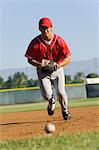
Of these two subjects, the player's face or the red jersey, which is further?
the red jersey

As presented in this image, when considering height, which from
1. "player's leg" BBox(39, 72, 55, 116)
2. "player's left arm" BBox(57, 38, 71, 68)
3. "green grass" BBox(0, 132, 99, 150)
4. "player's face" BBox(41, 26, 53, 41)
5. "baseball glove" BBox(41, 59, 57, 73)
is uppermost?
"player's face" BBox(41, 26, 53, 41)

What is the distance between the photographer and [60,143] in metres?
5.11

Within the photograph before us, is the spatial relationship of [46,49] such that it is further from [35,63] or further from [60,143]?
[60,143]

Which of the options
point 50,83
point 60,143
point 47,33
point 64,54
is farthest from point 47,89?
point 60,143

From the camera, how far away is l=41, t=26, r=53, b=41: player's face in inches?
316

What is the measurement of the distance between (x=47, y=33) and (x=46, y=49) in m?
0.29

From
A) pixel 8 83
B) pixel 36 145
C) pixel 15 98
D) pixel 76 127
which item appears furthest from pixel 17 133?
pixel 8 83

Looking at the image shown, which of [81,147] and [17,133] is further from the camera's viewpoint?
[17,133]

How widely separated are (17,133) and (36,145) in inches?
89.8

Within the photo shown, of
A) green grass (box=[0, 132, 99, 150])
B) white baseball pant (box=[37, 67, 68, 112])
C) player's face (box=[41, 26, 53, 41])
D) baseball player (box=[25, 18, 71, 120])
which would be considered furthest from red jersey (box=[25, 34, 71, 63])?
green grass (box=[0, 132, 99, 150])

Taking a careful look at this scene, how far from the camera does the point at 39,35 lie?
8.35m

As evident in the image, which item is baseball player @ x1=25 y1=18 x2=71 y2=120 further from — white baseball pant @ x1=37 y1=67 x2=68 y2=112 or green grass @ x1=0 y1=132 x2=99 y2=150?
green grass @ x1=0 y1=132 x2=99 y2=150

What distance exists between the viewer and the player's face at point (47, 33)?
8016 mm

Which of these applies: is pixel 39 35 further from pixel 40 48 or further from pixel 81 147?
pixel 81 147
